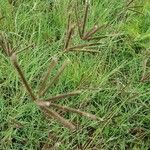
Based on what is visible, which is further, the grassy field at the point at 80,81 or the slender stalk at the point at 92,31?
the grassy field at the point at 80,81

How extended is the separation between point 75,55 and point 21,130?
1.29 ft

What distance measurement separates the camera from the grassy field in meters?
1.28

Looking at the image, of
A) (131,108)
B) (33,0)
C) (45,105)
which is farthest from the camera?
(33,0)

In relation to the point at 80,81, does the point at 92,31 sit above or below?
above

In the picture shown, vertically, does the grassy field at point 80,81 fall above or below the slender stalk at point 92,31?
below

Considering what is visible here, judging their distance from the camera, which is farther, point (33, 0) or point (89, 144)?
point (33, 0)

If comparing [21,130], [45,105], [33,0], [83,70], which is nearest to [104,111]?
[83,70]

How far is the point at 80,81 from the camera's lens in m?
1.40

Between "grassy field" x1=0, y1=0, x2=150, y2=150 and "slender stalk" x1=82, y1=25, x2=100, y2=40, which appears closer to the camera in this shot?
"slender stalk" x1=82, y1=25, x2=100, y2=40

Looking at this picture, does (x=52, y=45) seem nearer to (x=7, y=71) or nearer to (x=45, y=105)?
(x=7, y=71)

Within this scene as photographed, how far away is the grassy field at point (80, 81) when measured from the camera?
1.28 m

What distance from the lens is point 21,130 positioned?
132 centimetres

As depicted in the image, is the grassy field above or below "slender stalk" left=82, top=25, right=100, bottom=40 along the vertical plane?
below

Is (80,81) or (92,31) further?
(80,81)
